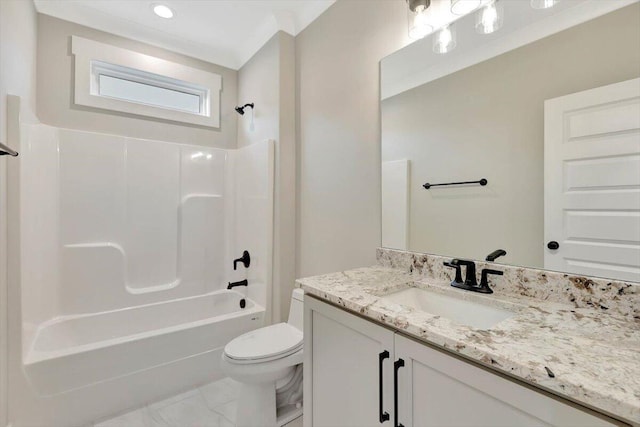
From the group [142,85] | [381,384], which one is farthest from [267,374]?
[142,85]

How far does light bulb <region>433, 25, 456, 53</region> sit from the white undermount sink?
112 centimetres

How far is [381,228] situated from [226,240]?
1.80 m

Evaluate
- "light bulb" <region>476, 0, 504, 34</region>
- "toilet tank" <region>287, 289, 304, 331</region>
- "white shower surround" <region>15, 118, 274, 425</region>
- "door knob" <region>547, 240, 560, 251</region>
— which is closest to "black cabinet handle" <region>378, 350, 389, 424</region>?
"door knob" <region>547, 240, 560, 251</region>

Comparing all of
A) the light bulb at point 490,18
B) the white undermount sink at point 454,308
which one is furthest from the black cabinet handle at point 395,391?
the light bulb at point 490,18

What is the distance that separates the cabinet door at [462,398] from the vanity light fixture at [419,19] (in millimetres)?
1386

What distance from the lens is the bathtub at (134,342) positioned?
1.62 m

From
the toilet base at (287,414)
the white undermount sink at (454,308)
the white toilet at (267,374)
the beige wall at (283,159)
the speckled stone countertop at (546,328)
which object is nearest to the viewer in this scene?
the speckled stone countertop at (546,328)

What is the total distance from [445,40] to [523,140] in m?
0.60

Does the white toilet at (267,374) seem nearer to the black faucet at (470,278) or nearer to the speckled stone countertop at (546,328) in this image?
the speckled stone countertop at (546,328)

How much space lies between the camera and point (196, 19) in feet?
7.50

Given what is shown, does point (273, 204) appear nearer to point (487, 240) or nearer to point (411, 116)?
point (411, 116)

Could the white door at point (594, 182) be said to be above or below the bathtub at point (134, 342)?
above

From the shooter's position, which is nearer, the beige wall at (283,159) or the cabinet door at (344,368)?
the cabinet door at (344,368)

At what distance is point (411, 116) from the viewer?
151 cm
